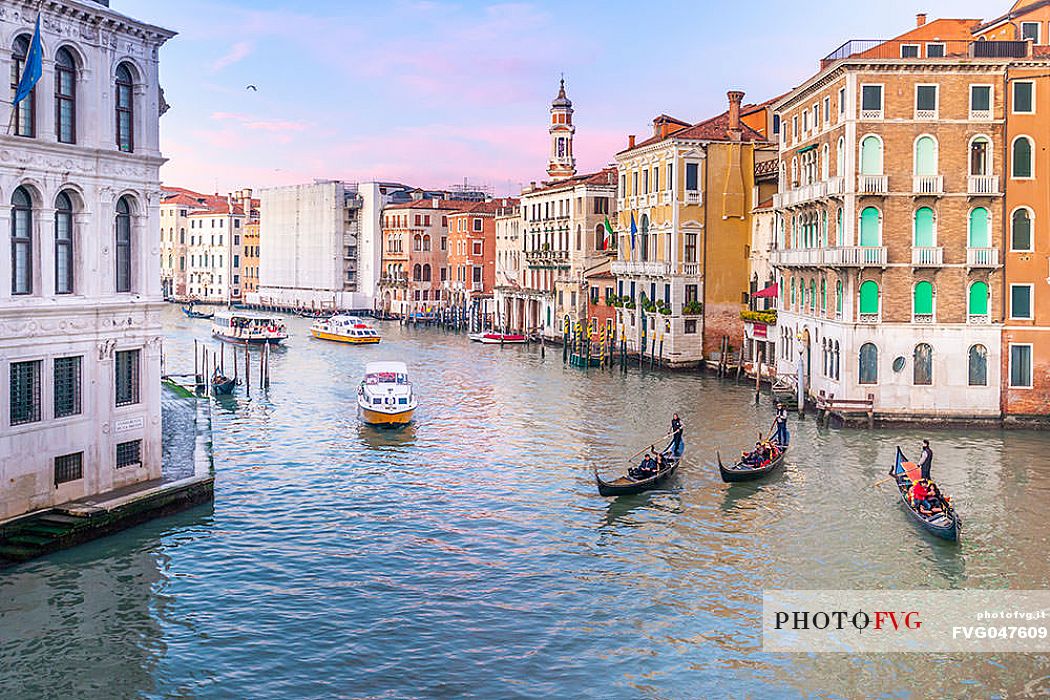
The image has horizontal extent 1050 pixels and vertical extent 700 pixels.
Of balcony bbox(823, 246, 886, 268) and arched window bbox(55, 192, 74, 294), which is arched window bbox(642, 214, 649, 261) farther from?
arched window bbox(55, 192, 74, 294)

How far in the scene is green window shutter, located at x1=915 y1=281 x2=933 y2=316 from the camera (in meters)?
31.0

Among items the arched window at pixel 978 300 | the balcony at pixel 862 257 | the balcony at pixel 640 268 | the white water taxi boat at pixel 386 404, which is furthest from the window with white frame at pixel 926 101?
the balcony at pixel 640 268

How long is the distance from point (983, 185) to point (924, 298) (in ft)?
10.9

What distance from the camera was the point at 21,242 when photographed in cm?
1709

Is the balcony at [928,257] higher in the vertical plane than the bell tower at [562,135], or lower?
lower

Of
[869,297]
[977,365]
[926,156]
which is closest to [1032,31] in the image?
[926,156]

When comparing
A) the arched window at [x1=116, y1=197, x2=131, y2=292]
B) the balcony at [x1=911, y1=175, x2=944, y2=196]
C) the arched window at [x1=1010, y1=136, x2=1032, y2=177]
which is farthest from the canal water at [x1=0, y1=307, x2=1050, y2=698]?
the arched window at [x1=1010, y1=136, x2=1032, y2=177]

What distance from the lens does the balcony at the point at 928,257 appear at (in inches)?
1207

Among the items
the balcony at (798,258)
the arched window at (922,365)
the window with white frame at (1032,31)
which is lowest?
the arched window at (922,365)

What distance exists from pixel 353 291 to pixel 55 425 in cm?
8170

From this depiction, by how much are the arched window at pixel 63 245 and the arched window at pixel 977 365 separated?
23026 millimetres

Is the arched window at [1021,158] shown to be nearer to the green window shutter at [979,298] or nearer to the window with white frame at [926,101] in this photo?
the window with white frame at [926,101]

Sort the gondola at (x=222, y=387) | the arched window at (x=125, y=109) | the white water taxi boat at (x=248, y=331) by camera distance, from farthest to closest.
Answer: the white water taxi boat at (x=248, y=331) → the gondola at (x=222, y=387) → the arched window at (x=125, y=109)

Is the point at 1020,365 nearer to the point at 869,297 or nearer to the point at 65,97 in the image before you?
the point at 869,297
